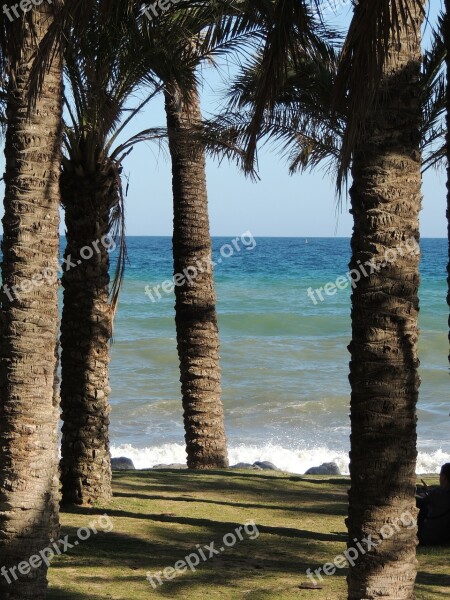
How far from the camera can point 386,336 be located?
4.61 metres

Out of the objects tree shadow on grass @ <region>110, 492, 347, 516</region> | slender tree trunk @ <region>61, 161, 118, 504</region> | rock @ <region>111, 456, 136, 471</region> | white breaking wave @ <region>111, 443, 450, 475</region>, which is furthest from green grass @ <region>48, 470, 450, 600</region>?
white breaking wave @ <region>111, 443, 450, 475</region>

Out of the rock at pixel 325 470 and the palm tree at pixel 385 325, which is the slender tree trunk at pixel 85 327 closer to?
the palm tree at pixel 385 325

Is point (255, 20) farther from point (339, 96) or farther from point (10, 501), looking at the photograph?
point (10, 501)

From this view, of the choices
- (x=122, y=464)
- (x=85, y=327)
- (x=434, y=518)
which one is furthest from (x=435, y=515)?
(x=122, y=464)

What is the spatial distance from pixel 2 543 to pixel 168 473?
5.34 meters

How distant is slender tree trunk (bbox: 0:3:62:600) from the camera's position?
5.06m

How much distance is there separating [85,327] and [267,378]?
53.2 ft

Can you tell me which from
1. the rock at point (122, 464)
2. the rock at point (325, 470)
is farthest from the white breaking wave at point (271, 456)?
the rock at point (122, 464)

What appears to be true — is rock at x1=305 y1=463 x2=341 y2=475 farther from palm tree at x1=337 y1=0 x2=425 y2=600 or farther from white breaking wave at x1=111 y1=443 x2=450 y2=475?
palm tree at x1=337 y1=0 x2=425 y2=600

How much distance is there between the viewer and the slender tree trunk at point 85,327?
7.89m

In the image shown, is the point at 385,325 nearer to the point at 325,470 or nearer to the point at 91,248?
the point at 91,248

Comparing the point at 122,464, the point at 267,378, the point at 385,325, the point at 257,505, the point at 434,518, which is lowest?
the point at 267,378

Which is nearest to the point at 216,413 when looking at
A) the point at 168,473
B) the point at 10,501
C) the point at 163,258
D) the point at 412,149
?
the point at 168,473

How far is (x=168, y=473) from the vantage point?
407 inches
